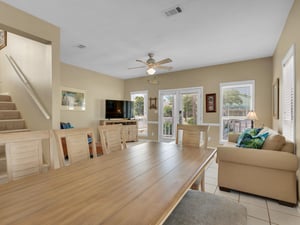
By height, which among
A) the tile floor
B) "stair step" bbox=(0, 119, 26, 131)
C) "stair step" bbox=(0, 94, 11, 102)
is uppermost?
"stair step" bbox=(0, 94, 11, 102)

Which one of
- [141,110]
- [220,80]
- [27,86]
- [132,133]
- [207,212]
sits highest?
[220,80]

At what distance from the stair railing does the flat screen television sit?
10.3 ft

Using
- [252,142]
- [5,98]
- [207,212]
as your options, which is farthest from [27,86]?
[252,142]

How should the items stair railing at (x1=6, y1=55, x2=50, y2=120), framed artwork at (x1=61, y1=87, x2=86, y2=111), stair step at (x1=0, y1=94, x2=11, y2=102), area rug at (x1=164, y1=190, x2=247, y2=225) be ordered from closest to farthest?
1. area rug at (x1=164, y1=190, x2=247, y2=225)
2. stair railing at (x1=6, y1=55, x2=50, y2=120)
3. stair step at (x1=0, y1=94, x2=11, y2=102)
4. framed artwork at (x1=61, y1=87, x2=86, y2=111)

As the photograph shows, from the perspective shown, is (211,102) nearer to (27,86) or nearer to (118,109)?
(118,109)

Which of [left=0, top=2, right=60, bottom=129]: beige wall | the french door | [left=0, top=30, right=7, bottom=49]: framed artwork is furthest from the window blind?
[left=0, top=30, right=7, bottom=49]: framed artwork

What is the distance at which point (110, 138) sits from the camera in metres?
2.24

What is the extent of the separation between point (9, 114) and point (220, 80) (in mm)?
5640

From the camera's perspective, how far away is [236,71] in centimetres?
515

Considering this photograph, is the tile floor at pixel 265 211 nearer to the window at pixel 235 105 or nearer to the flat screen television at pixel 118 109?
the window at pixel 235 105

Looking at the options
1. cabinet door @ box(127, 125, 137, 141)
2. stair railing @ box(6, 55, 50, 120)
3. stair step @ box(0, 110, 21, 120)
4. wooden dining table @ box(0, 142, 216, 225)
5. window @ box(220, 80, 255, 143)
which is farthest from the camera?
cabinet door @ box(127, 125, 137, 141)

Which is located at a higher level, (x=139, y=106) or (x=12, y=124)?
(x=139, y=106)

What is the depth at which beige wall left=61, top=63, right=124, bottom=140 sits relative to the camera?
17.9 feet

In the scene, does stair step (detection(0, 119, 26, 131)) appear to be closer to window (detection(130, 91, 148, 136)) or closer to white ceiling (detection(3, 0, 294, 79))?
white ceiling (detection(3, 0, 294, 79))
